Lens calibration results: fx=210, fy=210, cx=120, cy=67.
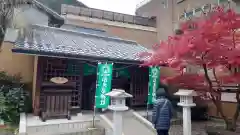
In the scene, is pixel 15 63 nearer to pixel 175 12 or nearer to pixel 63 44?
pixel 63 44

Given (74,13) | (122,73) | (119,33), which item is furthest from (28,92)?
(119,33)

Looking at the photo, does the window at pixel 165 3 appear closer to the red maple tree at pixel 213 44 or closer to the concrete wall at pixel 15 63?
the red maple tree at pixel 213 44

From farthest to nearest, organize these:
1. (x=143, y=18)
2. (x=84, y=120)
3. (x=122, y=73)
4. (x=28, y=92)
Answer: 1. (x=143, y=18)
2. (x=122, y=73)
3. (x=28, y=92)
4. (x=84, y=120)

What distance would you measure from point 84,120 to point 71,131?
4.41 ft

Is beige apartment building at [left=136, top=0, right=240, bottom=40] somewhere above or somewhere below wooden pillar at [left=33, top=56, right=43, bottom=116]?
above

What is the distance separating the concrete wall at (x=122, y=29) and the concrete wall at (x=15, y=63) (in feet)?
23.8

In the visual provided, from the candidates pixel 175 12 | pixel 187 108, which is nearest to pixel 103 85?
pixel 187 108

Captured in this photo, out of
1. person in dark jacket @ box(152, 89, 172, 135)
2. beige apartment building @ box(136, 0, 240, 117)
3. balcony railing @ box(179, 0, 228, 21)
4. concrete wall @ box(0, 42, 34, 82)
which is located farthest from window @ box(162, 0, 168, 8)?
person in dark jacket @ box(152, 89, 172, 135)

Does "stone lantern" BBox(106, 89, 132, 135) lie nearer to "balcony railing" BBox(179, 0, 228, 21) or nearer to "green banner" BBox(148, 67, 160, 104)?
"green banner" BBox(148, 67, 160, 104)

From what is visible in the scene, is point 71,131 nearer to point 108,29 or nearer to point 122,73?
point 122,73

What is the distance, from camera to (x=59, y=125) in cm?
846

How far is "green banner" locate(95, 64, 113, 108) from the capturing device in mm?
9594

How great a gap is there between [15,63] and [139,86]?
23.0 feet

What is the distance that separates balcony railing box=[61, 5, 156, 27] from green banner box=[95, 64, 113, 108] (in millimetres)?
10218
